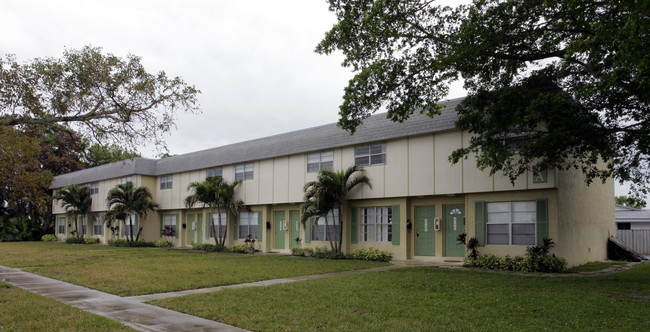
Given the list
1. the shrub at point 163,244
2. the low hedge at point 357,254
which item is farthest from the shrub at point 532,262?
the shrub at point 163,244

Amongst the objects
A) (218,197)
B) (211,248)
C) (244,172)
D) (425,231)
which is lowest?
(211,248)

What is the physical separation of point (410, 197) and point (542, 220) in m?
5.15

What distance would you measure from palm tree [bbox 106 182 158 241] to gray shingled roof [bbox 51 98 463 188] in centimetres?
130

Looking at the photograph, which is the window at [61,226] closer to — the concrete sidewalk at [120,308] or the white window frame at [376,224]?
the white window frame at [376,224]

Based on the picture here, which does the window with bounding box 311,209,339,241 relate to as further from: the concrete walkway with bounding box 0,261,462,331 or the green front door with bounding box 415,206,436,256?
the concrete walkway with bounding box 0,261,462,331

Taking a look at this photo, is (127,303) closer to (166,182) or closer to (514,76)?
(514,76)

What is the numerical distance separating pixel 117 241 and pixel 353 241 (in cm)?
1836

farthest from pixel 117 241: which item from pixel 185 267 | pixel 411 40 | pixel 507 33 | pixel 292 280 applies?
pixel 507 33

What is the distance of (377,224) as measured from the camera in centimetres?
2009

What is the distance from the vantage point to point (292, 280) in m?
12.9

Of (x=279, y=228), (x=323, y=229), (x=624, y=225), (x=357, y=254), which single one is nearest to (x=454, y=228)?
(x=357, y=254)

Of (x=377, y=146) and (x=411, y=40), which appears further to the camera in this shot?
(x=377, y=146)

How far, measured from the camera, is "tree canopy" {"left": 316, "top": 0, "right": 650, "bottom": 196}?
11789 millimetres

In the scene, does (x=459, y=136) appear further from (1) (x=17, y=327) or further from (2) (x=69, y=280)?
(1) (x=17, y=327)
